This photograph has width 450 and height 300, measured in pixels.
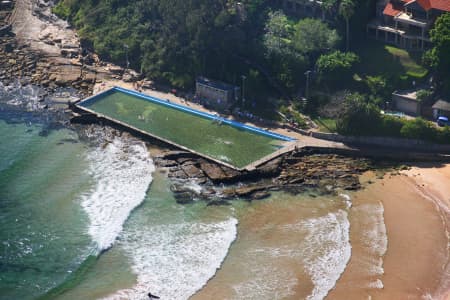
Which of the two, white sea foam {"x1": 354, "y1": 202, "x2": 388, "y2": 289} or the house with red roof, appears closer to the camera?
white sea foam {"x1": 354, "y1": 202, "x2": 388, "y2": 289}

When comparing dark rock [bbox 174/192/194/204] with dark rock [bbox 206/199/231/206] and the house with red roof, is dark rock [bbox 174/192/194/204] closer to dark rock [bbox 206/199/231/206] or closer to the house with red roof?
dark rock [bbox 206/199/231/206]

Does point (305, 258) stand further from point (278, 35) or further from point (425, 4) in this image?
point (425, 4)

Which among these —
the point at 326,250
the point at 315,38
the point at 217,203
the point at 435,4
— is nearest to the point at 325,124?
the point at 315,38

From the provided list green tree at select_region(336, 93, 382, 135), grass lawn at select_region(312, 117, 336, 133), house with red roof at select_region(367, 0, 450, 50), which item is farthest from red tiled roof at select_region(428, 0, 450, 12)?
grass lawn at select_region(312, 117, 336, 133)

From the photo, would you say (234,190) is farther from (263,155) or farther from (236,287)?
(236,287)

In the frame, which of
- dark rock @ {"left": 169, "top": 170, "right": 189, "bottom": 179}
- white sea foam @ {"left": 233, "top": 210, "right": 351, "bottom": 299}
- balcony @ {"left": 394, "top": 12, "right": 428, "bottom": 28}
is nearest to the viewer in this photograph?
white sea foam @ {"left": 233, "top": 210, "right": 351, "bottom": 299}

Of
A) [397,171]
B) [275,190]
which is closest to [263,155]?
[275,190]

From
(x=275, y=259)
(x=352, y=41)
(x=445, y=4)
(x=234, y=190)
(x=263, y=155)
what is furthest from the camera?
(x=352, y=41)
